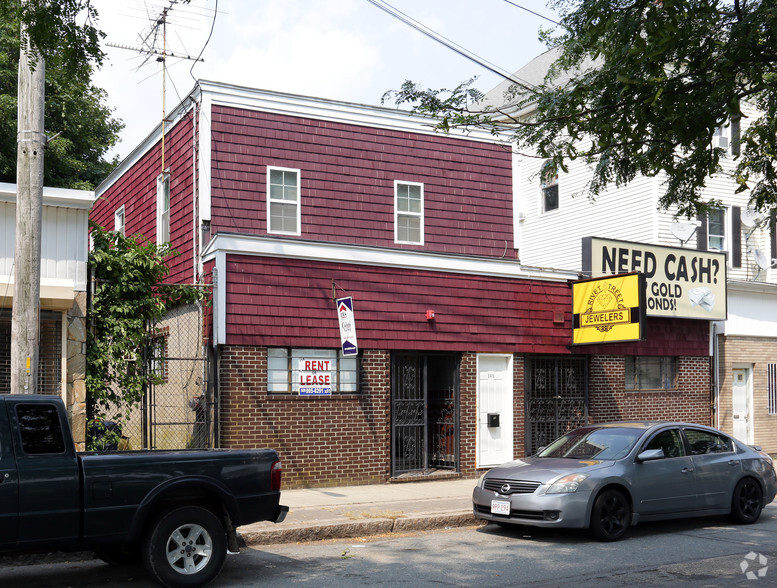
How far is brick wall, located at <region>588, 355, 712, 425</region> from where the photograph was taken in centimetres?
1841

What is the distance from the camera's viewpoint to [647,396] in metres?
19.2

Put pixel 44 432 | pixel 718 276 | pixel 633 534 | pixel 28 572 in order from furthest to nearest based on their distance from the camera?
1. pixel 718 276
2. pixel 633 534
3. pixel 28 572
4. pixel 44 432

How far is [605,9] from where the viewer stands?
798 cm

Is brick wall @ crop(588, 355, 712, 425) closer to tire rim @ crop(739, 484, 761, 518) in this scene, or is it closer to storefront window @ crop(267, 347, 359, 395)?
storefront window @ crop(267, 347, 359, 395)

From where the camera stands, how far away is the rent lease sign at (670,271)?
59.5ft

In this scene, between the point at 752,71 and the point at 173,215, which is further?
the point at 173,215

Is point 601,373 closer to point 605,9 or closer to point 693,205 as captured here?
point 693,205

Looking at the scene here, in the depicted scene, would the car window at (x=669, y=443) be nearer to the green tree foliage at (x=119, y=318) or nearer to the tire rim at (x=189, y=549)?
the tire rim at (x=189, y=549)

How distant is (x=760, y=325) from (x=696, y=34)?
49.5 feet

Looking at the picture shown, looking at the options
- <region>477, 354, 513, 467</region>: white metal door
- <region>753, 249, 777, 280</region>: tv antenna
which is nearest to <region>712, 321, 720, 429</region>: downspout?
<region>753, 249, 777, 280</region>: tv antenna

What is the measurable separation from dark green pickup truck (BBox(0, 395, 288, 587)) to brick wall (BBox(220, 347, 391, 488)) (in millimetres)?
5826

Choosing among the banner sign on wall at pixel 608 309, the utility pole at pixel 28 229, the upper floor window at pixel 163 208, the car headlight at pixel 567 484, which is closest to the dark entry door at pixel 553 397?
the banner sign on wall at pixel 608 309

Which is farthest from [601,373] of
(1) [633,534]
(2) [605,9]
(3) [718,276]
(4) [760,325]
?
(2) [605,9]

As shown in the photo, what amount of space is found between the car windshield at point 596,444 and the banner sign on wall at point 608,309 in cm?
486
